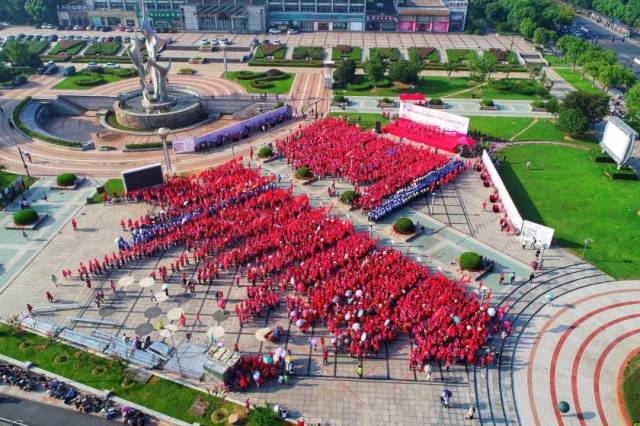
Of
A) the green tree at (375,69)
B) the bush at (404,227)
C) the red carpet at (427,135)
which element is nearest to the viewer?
the bush at (404,227)

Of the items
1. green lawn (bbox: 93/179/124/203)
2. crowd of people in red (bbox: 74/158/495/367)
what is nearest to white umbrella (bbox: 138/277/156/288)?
crowd of people in red (bbox: 74/158/495/367)

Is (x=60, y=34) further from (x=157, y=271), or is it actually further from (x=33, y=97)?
(x=157, y=271)

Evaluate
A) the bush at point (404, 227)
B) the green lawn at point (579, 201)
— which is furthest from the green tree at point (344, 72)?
the bush at point (404, 227)

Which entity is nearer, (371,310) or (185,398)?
(185,398)

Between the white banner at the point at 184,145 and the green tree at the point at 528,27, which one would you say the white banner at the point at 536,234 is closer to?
the white banner at the point at 184,145

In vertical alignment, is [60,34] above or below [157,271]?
above

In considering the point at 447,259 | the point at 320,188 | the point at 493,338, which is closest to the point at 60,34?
the point at 320,188
